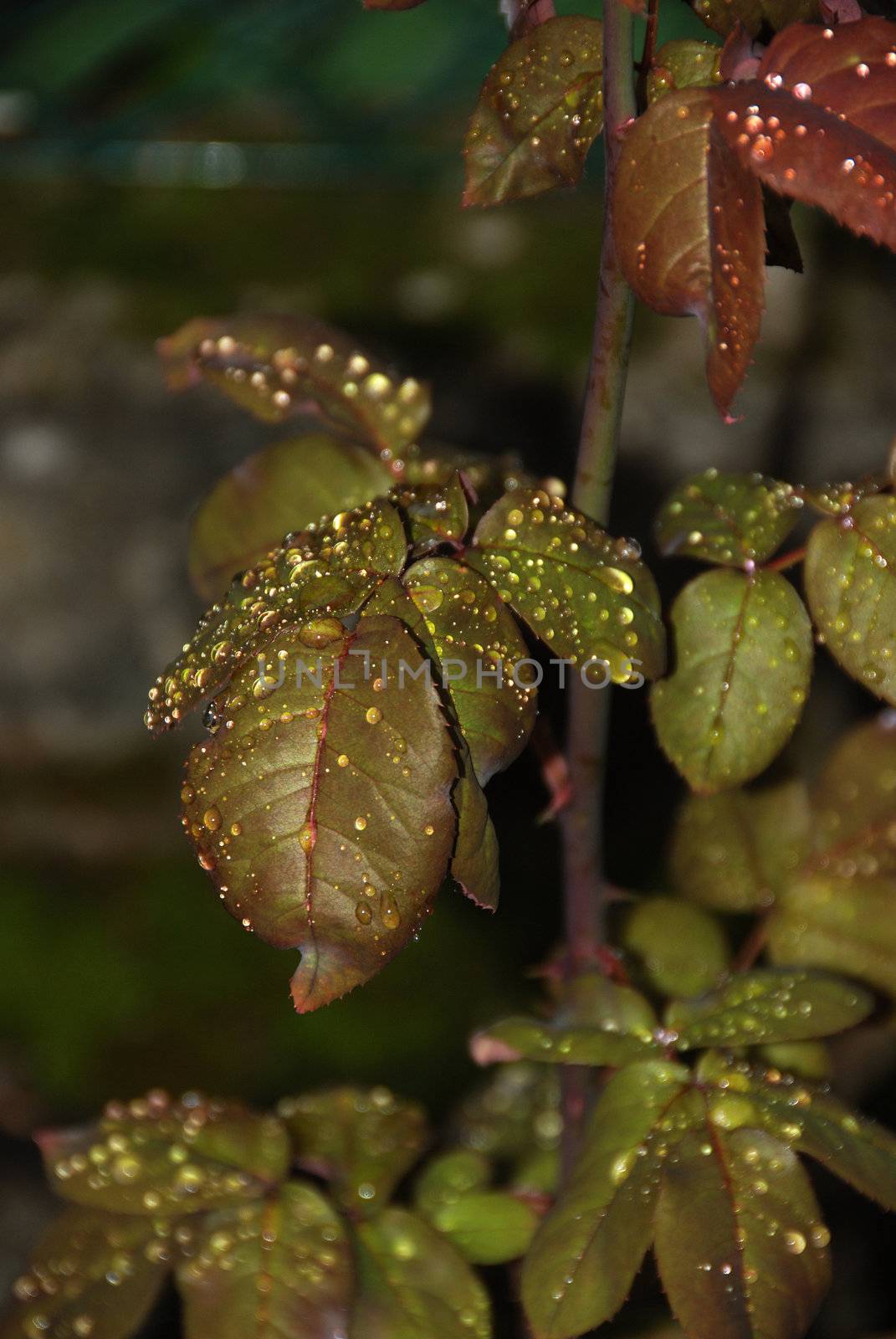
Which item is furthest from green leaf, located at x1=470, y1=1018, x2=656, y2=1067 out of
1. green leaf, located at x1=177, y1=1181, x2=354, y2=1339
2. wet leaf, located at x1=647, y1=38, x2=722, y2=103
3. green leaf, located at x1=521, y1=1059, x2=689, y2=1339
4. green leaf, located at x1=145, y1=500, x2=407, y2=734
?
wet leaf, located at x1=647, y1=38, x2=722, y2=103

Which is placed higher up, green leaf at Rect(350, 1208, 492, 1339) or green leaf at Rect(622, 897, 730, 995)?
green leaf at Rect(622, 897, 730, 995)

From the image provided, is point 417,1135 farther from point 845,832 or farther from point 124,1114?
point 845,832

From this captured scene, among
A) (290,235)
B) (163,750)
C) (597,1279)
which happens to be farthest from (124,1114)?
(290,235)

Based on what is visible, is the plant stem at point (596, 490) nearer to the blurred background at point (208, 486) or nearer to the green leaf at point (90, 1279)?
the green leaf at point (90, 1279)

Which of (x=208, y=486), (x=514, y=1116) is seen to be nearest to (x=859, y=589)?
(x=514, y=1116)

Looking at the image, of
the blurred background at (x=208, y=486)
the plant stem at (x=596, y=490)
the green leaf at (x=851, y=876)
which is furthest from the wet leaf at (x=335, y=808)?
the blurred background at (x=208, y=486)

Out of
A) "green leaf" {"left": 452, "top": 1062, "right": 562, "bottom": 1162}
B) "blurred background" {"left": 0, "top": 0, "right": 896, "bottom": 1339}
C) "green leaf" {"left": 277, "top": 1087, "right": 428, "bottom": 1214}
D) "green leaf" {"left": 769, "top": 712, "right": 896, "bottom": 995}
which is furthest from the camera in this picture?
"blurred background" {"left": 0, "top": 0, "right": 896, "bottom": 1339}

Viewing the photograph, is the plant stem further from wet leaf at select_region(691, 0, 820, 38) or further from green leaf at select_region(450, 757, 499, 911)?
green leaf at select_region(450, 757, 499, 911)
